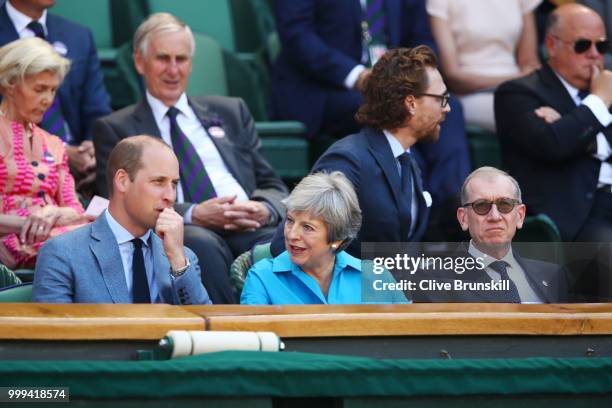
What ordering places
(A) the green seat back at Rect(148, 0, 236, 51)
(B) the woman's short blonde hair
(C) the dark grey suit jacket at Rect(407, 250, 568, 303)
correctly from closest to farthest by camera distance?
(C) the dark grey suit jacket at Rect(407, 250, 568, 303) < (B) the woman's short blonde hair < (A) the green seat back at Rect(148, 0, 236, 51)

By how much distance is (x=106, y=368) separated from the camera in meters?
3.01

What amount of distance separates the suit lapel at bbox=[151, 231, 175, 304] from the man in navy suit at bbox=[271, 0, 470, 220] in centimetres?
226

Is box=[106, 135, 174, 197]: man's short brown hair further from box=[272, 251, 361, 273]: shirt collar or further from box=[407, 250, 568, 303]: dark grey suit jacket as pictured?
box=[407, 250, 568, 303]: dark grey suit jacket

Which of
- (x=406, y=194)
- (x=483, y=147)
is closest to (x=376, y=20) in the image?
(x=483, y=147)

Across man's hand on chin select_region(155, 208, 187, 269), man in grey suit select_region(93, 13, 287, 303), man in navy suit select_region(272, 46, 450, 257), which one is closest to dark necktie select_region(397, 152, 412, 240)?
man in navy suit select_region(272, 46, 450, 257)

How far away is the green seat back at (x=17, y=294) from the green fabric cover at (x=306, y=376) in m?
0.70

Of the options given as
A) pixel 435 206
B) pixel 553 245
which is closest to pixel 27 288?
pixel 553 245

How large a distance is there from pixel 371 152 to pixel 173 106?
1139mm

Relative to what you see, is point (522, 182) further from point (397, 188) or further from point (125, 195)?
point (125, 195)

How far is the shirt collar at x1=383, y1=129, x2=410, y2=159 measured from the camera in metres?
4.72

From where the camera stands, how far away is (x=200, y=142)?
5.47 metres

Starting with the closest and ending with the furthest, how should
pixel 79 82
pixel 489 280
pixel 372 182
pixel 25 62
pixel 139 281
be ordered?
pixel 489 280 → pixel 139 281 → pixel 372 182 → pixel 25 62 → pixel 79 82

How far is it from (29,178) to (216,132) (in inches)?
36.4

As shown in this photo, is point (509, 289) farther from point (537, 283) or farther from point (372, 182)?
point (372, 182)
